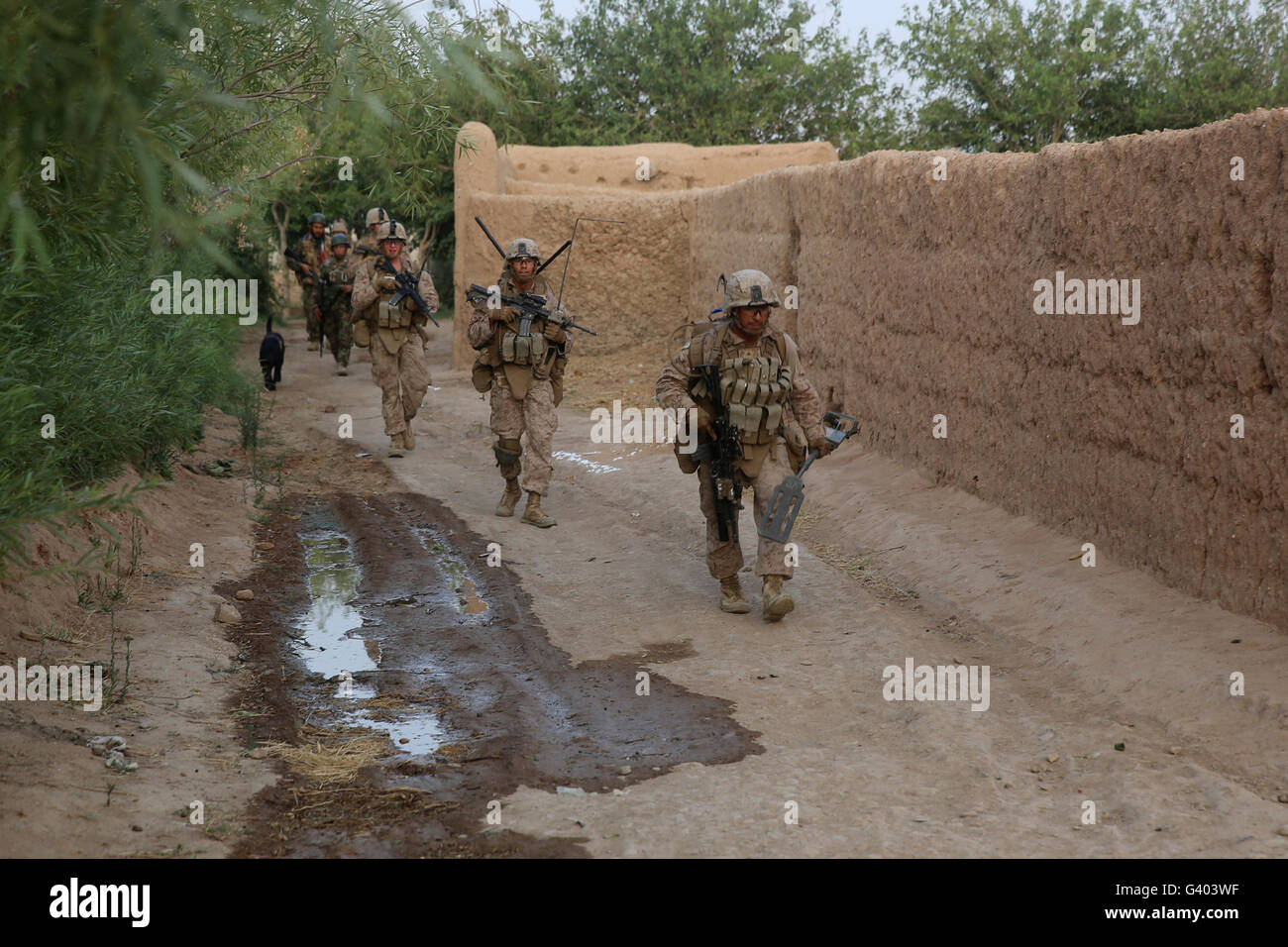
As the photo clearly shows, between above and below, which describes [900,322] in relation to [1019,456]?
above

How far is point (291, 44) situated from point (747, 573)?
362cm

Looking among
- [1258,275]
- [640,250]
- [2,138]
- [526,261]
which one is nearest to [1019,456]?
[1258,275]

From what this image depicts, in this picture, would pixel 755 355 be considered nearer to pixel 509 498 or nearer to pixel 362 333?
pixel 509 498

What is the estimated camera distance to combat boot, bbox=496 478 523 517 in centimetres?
857

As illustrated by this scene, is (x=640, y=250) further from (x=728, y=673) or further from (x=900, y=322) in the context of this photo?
(x=728, y=673)

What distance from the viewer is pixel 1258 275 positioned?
191 inches

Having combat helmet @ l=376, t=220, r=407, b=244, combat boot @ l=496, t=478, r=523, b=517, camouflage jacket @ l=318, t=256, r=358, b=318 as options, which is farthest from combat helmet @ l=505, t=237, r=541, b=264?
camouflage jacket @ l=318, t=256, r=358, b=318

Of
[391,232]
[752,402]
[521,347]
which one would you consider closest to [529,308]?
[521,347]

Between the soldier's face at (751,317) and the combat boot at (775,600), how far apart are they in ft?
4.00

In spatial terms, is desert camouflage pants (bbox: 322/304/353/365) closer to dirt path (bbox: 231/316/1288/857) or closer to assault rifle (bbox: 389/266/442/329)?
assault rifle (bbox: 389/266/442/329)

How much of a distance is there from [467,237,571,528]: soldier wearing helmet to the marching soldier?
24.9 ft

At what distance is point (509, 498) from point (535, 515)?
1.16ft

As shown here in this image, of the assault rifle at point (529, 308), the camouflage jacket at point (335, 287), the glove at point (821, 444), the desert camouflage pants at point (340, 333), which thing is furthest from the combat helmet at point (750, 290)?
the desert camouflage pants at point (340, 333)

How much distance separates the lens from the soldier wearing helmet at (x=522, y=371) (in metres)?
8.23
